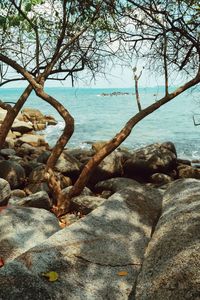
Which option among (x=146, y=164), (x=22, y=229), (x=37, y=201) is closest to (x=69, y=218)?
(x=37, y=201)

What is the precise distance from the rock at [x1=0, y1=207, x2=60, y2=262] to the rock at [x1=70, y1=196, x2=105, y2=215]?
1395mm

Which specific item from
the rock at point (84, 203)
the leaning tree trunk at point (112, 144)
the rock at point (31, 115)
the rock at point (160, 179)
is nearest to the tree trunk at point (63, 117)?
the leaning tree trunk at point (112, 144)

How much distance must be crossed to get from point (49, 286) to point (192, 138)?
24.4m

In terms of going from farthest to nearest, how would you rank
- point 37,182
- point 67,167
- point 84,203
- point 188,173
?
point 188,173 < point 67,167 < point 37,182 < point 84,203

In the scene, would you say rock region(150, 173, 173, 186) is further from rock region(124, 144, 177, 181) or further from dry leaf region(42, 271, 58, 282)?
dry leaf region(42, 271, 58, 282)

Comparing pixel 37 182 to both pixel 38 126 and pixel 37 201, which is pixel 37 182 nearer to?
pixel 37 201

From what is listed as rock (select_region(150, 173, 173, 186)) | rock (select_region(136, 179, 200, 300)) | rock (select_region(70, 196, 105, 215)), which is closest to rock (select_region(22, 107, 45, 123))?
rock (select_region(150, 173, 173, 186))

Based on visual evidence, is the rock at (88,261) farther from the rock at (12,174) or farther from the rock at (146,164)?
the rock at (146,164)

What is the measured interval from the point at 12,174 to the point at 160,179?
14.7ft

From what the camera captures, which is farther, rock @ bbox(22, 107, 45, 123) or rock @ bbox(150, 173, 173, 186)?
rock @ bbox(22, 107, 45, 123)

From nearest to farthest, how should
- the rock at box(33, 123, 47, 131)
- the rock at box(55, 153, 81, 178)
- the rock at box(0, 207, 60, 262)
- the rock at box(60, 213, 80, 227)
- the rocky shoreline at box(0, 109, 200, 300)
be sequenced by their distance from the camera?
the rocky shoreline at box(0, 109, 200, 300)
the rock at box(0, 207, 60, 262)
the rock at box(60, 213, 80, 227)
the rock at box(55, 153, 81, 178)
the rock at box(33, 123, 47, 131)

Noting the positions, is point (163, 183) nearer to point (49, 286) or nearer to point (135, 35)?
point (135, 35)

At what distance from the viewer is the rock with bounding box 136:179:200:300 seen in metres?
2.22

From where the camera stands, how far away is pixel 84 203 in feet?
21.2
